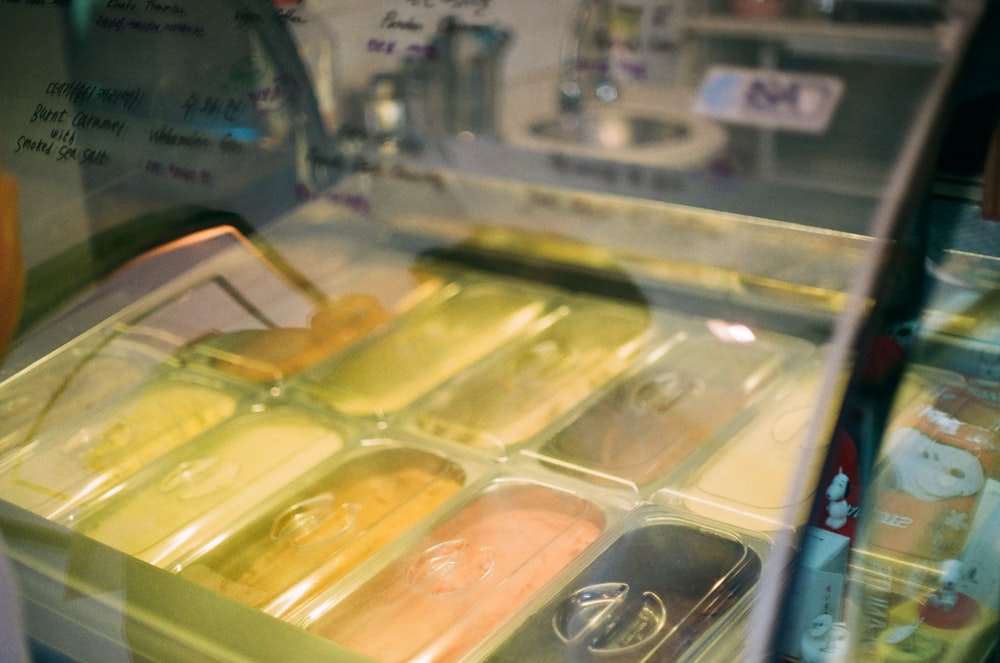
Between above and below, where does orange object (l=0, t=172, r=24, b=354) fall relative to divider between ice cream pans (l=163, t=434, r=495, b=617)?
above

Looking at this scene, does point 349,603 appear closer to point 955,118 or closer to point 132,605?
point 132,605

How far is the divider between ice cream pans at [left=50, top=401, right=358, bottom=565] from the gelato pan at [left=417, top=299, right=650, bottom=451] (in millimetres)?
164

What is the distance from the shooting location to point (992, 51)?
0.76 meters

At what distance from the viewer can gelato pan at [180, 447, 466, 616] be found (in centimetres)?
113

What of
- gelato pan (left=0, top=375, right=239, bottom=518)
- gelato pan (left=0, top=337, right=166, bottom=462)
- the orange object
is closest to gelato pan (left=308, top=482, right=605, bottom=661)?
gelato pan (left=0, top=375, right=239, bottom=518)

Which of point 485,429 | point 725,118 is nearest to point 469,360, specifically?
point 485,429

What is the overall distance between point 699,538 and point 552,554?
0.56 ft

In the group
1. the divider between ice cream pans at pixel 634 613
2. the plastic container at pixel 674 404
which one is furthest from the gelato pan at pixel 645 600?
the plastic container at pixel 674 404

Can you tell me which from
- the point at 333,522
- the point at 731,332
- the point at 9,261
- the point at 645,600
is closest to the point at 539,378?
the point at 731,332

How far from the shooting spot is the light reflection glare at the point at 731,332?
1.46 m

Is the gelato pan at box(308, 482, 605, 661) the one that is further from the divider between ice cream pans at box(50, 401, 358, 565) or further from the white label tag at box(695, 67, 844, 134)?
the white label tag at box(695, 67, 844, 134)

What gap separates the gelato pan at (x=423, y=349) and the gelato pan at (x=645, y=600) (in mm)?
487

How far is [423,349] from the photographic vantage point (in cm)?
159

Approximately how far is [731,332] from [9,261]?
105 cm
